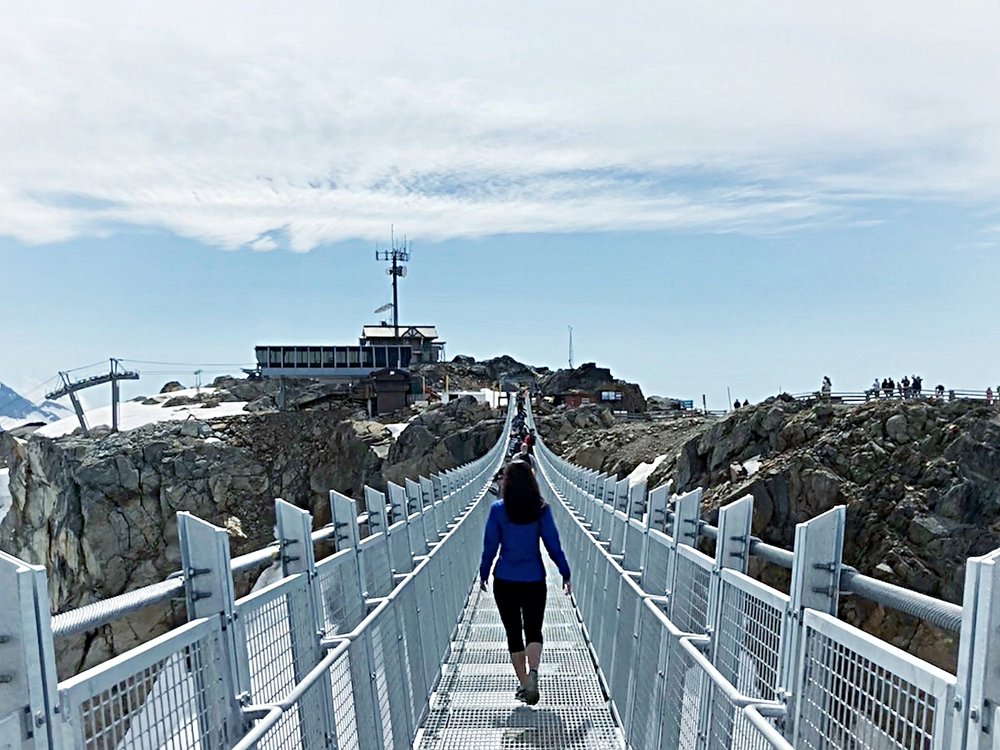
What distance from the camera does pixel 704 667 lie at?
3760 millimetres

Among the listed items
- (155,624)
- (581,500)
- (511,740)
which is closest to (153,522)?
(155,624)

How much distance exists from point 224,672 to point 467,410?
145ft

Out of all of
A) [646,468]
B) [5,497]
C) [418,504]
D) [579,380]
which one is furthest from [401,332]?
[418,504]

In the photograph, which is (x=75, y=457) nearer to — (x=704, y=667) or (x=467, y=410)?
(x=467, y=410)

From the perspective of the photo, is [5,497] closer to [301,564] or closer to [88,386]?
[88,386]

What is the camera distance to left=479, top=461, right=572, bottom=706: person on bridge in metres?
6.36

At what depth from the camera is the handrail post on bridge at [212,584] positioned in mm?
3395

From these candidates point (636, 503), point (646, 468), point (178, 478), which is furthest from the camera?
point (178, 478)

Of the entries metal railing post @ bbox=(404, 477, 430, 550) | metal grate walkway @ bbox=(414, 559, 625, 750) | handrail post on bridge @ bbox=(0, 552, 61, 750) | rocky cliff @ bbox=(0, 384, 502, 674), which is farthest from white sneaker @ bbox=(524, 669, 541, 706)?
rocky cliff @ bbox=(0, 384, 502, 674)

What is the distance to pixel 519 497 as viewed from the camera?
20.8 ft

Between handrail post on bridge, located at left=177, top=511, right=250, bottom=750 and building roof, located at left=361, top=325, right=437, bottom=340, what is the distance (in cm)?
9272

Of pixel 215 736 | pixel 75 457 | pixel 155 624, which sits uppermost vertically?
pixel 215 736

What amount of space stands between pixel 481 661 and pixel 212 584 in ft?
17.8

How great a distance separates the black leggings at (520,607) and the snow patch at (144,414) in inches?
1952
